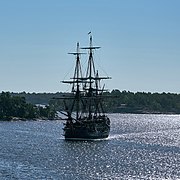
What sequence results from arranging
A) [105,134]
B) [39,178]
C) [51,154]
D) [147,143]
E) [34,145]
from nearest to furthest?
[39,178] < [51,154] < [34,145] < [147,143] < [105,134]

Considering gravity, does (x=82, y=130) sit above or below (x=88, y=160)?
above

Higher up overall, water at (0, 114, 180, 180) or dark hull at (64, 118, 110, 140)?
dark hull at (64, 118, 110, 140)

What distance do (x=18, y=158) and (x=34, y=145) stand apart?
2832 cm

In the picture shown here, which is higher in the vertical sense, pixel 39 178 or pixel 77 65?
pixel 77 65

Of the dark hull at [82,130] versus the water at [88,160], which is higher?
the dark hull at [82,130]

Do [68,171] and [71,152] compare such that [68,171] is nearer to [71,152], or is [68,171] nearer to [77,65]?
Result: [71,152]

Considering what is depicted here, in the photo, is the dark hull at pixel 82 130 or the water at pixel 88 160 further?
the dark hull at pixel 82 130

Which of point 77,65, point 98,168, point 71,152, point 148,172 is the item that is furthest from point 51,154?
point 77,65

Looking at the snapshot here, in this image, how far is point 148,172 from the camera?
3201 inches

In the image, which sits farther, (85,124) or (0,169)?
(85,124)

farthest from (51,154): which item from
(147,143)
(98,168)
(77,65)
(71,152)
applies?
(77,65)

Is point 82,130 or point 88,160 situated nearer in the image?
point 88,160

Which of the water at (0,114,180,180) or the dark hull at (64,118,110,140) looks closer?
the water at (0,114,180,180)

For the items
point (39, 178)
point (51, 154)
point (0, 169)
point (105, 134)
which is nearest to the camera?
point (39, 178)
